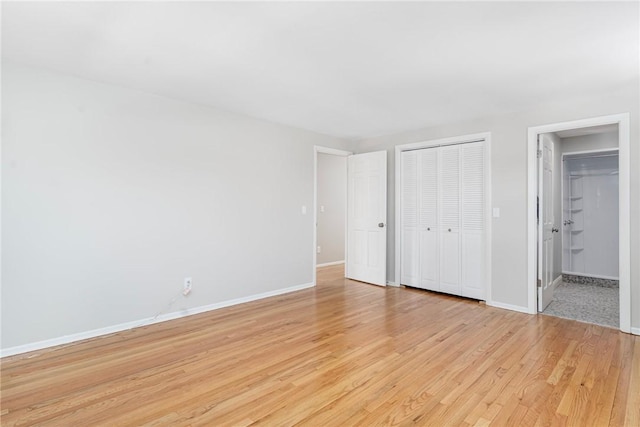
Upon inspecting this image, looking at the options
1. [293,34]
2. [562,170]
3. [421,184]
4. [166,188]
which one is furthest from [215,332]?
[562,170]

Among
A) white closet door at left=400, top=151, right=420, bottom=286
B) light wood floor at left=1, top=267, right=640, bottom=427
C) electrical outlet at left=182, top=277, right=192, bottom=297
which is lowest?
light wood floor at left=1, top=267, right=640, bottom=427

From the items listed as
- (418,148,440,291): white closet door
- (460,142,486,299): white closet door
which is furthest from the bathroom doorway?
(418,148,440,291): white closet door

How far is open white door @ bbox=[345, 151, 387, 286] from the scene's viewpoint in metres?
4.98

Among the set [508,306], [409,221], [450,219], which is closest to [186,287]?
[409,221]

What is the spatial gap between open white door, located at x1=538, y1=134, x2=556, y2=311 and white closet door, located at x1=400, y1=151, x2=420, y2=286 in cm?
151

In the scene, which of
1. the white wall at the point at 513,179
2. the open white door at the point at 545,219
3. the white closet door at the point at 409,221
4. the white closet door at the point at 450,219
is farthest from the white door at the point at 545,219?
the white closet door at the point at 409,221

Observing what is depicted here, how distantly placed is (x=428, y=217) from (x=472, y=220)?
605mm

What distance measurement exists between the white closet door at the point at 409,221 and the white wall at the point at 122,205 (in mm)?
1871

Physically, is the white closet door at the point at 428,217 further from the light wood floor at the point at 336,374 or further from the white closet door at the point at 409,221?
the light wood floor at the point at 336,374

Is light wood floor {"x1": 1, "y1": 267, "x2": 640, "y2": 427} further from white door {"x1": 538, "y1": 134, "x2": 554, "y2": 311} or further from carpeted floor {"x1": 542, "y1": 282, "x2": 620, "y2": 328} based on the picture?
white door {"x1": 538, "y1": 134, "x2": 554, "y2": 311}

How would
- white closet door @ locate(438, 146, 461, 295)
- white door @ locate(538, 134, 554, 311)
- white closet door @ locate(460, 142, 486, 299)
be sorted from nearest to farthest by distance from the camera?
white door @ locate(538, 134, 554, 311) < white closet door @ locate(460, 142, 486, 299) < white closet door @ locate(438, 146, 461, 295)

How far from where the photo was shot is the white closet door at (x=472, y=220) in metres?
4.16

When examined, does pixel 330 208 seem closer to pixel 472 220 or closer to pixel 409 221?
pixel 409 221

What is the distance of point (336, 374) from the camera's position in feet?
7.58
